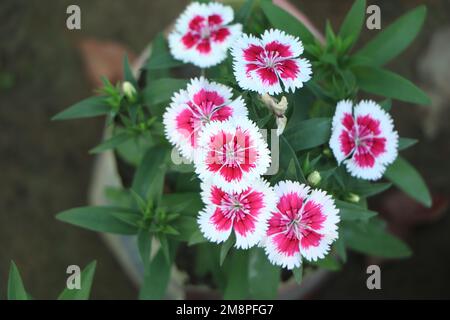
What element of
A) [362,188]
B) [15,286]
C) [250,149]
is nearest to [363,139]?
[362,188]

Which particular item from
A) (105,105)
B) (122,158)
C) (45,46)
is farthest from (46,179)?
(105,105)

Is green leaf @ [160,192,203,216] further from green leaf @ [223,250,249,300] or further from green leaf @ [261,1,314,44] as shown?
green leaf @ [261,1,314,44]

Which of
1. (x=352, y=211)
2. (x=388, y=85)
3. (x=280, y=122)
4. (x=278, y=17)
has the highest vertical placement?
(x=278, y=17)

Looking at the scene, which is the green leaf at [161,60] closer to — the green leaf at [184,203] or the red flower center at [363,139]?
the green leaf at [184,203]

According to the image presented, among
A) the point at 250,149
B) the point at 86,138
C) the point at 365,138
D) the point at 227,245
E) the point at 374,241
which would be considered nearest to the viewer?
the point at 250,149

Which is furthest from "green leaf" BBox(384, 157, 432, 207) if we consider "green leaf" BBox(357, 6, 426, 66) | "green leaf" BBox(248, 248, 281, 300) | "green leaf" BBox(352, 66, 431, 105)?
"green leaf" BBox(248, 248, 281, 300)

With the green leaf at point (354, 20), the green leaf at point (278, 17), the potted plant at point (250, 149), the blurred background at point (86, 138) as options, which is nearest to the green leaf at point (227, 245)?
the potted plant at point (250, 149)

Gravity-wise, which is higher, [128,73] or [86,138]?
[86,138]

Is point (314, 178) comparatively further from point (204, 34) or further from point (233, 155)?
point (204, 34)
